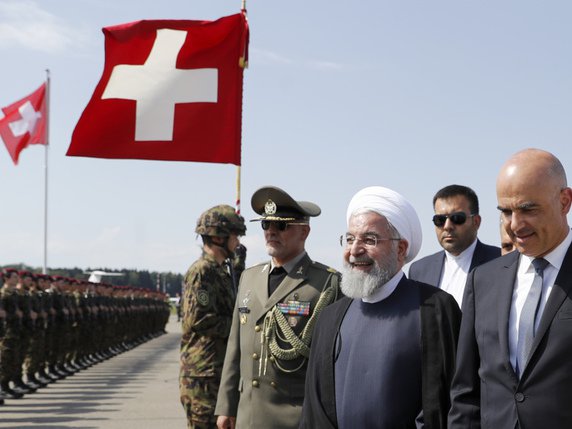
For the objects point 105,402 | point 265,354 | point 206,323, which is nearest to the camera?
point 265,354

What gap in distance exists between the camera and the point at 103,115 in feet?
26.0

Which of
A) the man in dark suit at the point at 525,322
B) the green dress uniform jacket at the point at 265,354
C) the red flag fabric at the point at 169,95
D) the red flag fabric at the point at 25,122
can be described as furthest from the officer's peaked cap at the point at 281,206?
the red flag fabric at the point at 25,122

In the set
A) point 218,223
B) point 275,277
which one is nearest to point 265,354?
point 275,277

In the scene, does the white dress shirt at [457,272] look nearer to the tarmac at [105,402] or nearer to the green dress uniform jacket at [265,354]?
the green dress uniform jacket at [265,354]

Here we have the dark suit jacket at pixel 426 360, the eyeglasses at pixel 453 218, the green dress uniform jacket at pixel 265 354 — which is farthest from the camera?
the eyeglasses at pixel 453 218

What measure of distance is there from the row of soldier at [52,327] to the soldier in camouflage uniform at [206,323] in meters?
8.27

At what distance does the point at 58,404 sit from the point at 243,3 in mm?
7242

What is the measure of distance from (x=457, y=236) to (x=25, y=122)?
20.3 metres

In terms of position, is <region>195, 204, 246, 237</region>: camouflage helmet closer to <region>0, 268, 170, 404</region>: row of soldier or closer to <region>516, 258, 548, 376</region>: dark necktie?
<region>516, 258, 548, 376</region>: dark necktie

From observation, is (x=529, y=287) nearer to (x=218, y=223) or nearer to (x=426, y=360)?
(x=426, y=360)

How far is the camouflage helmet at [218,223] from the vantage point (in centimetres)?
562

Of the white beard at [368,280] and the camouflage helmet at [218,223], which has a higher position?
the camouflage helmet at [218,223]

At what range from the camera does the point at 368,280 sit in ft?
11.0

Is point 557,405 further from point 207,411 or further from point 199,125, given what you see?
point 199,125
